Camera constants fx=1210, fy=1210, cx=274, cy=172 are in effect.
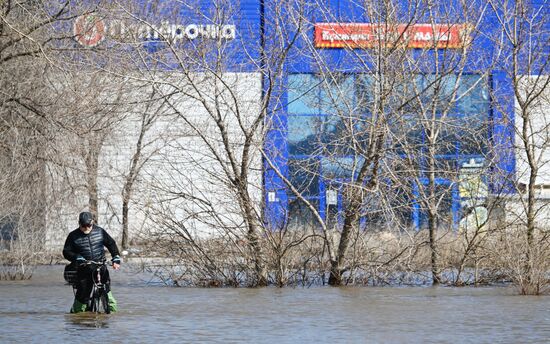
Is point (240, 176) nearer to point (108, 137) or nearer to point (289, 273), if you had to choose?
point (289, 273)

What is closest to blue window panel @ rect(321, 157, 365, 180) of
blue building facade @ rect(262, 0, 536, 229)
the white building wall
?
blue building facade @ rect(262, 0, 536, 229)

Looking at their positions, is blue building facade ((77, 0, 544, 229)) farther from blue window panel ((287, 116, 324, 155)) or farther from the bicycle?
the bicycle

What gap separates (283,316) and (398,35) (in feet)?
24.1

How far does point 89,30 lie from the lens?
24.9 meters

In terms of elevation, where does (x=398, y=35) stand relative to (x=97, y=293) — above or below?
above

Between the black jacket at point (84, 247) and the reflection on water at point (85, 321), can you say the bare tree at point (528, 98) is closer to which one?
the black jacket at point (84, 247)

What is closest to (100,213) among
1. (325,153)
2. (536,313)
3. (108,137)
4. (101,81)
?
(108,137)

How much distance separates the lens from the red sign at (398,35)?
2189cm

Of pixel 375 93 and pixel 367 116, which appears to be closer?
pixel 375 93

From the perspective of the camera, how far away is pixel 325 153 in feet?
78.9

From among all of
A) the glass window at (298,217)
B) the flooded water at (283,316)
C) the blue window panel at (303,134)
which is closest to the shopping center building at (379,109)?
the glass window at (298,217)

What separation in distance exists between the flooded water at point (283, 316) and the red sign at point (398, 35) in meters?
4.55

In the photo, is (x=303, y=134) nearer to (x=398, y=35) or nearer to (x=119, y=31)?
(x=119, y=31)

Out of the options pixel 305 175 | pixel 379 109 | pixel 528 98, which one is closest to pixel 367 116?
pixel 379 109
